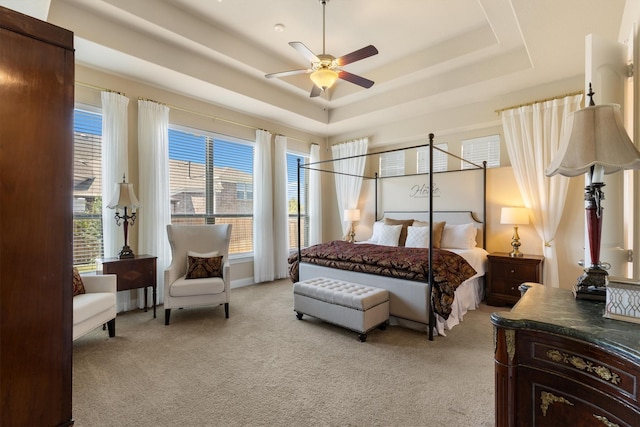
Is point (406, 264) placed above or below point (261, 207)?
below

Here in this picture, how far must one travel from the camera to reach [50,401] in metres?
0.93

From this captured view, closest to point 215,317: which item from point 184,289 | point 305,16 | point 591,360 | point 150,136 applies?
point 184,289

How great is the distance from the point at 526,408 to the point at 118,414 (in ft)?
7.46

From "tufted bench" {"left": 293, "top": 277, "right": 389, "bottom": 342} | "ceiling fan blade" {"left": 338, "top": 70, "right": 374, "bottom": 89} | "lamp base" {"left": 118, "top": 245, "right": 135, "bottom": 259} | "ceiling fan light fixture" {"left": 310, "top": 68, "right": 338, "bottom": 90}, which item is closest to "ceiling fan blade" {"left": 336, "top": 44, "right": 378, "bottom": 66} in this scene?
"ceiling fan light fixture" {"left": 310, "top": 68, "right": 338, "bottom": 90}

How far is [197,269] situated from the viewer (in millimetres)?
3684

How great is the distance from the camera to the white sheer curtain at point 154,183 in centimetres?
399

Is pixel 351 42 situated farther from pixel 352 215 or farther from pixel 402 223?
pixel 352 215

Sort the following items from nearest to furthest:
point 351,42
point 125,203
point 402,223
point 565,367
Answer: point 565,367 → point 125,203 → point 351,42 → point 402,223

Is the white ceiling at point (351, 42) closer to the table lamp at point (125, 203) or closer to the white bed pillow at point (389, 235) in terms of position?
the table lamp at point (125, 203)

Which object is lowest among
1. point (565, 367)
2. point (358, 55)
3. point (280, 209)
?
point (565, 367)

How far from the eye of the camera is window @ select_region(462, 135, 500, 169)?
185 inches

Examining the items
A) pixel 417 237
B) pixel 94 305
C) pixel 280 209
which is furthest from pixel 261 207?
pixel 94 305

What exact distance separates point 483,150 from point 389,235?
81.6 inches

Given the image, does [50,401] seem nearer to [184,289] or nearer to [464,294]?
[184,289]
